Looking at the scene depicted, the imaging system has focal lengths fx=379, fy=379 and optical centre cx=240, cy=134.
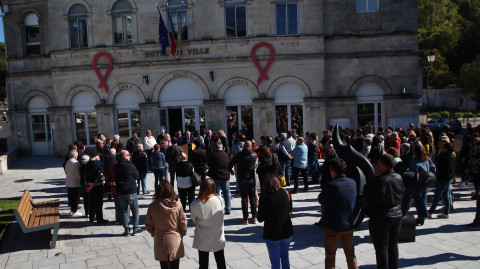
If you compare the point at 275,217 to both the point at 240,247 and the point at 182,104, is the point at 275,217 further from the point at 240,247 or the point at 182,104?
the point at 182,104

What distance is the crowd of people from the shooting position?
5391mm

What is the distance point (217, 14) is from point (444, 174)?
14017 millimetres

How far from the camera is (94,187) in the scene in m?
9.17

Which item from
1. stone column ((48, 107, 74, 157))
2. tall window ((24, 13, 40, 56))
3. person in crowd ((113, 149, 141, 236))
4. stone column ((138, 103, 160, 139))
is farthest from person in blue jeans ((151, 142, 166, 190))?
tall window ((24, 13, 40, 56))

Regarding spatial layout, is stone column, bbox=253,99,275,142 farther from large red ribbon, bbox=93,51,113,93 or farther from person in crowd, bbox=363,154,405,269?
person in crowd, bbox=363,154,405,269

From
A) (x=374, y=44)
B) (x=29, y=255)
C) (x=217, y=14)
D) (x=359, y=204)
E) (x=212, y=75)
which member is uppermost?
(x=217, y=14)

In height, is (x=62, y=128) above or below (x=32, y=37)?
below

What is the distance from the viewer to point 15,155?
21188 mm

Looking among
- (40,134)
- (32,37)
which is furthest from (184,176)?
(32,37)

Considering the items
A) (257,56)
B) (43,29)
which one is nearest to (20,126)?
(43,29)

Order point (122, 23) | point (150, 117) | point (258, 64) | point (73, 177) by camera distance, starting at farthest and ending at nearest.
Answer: point (122, 23)
point (150, 117)
point (258, 64)
point (73, 177)

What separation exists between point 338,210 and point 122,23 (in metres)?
18.1

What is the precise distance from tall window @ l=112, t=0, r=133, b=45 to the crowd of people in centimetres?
797

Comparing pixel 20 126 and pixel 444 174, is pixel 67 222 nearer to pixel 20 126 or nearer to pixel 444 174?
pixel 444 174
